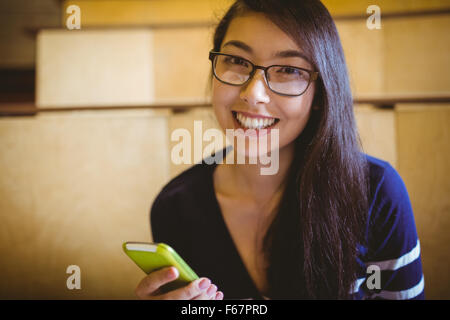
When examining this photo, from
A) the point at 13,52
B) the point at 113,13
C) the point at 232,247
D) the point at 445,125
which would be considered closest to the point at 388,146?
the point at 445,125

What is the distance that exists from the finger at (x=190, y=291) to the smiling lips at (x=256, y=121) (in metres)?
0.32

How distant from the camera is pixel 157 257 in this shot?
486 millimetres

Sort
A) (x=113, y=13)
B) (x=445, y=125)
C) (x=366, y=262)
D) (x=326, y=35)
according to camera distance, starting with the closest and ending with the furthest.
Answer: (x=326, y=35)
(x=366, y=262)
(x=445, y=125)
(x=113, y=13)

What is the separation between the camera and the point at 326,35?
54 cm

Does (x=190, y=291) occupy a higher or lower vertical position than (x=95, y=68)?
lower

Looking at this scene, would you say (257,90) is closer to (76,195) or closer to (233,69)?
(233,69)

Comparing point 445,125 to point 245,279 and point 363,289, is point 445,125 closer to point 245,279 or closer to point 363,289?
point 363,289

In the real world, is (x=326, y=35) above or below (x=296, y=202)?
above

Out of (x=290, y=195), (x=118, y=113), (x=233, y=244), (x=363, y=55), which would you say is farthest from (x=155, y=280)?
(x=363, y=55)

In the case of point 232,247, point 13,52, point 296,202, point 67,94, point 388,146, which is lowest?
point 232,247

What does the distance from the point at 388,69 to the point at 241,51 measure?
1.94 feet

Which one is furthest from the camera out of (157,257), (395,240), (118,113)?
(118,113)

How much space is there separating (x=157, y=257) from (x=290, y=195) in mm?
354

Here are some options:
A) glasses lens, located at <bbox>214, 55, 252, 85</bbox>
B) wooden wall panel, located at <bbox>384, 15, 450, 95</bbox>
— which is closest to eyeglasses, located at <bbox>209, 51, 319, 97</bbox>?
glasses lens, located at <bbox>214, 55, 252, 85</bbox>
